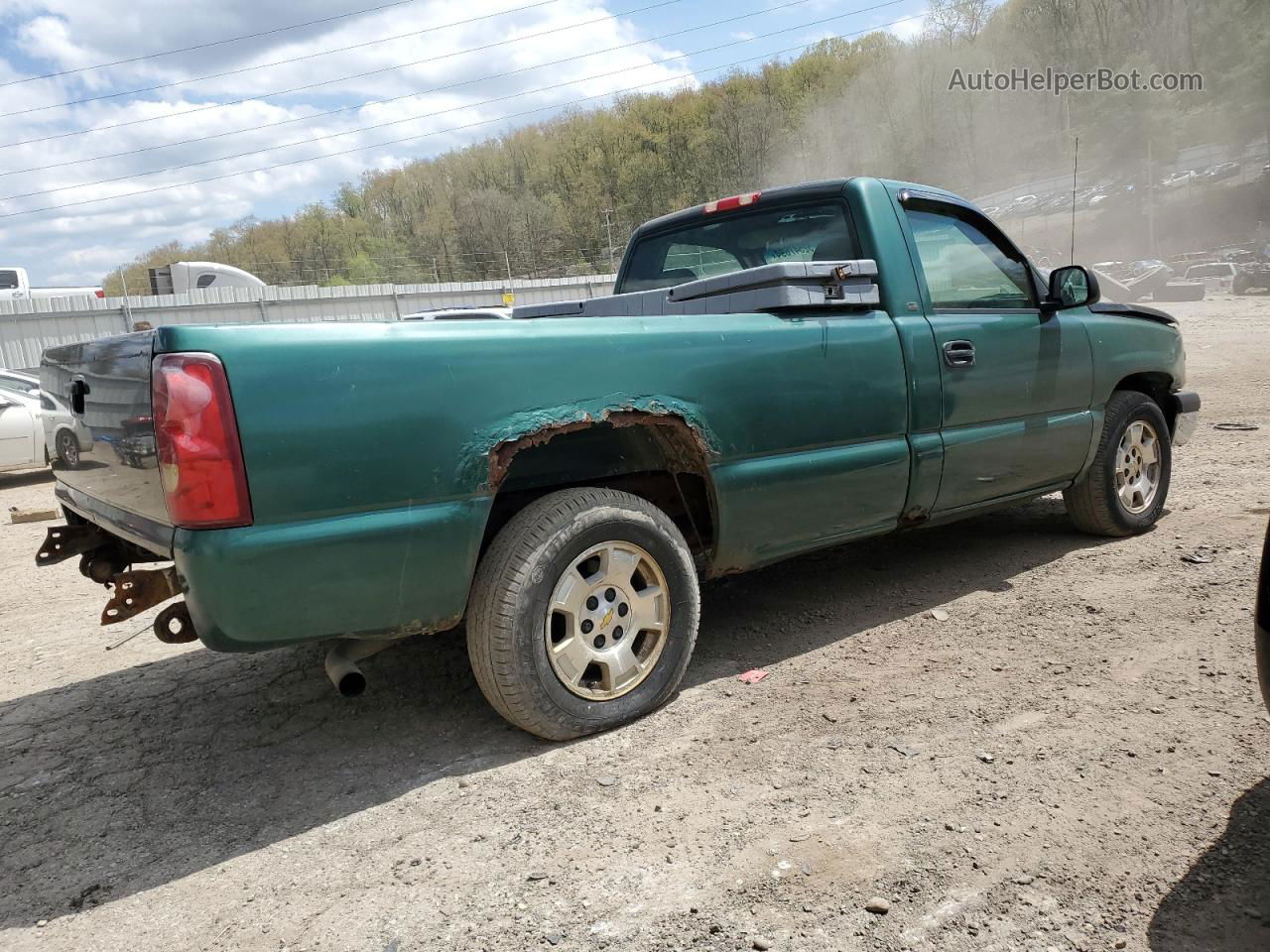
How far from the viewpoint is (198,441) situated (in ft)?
7.98

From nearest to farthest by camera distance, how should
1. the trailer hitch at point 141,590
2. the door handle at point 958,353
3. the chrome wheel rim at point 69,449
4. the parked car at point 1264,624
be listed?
the parked car at point 1264,624, the trailer hitch at point 141,590, the chrome wheel rim at point 69,449, the door handle at point 958,353

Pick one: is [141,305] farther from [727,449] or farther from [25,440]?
[727,449]

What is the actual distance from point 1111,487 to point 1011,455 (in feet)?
3.50

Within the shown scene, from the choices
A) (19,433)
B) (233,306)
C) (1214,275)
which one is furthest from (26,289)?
(1214,275)

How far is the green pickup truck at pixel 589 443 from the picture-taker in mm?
2531

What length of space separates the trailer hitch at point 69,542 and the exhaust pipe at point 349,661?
999 millimetres

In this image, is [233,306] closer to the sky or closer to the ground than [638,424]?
closer to the sky

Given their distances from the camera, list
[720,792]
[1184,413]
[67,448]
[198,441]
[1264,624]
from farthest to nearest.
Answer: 1. [1184,413]
2. [67,448]
3. [720,792]
4. [198,441]
5. [1264,624]

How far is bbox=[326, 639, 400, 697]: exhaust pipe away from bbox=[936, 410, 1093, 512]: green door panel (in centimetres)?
250

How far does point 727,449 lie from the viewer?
11.0 feet

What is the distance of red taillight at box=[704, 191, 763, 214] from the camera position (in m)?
4.45

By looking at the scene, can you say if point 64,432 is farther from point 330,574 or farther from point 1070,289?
point 1070,289

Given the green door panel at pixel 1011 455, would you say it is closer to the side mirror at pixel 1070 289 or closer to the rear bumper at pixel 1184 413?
the side mirror at pixel 1070 289

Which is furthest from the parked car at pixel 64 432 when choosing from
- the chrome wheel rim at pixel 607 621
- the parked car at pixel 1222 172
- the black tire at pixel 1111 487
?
the parked car at pixel 1222 172
